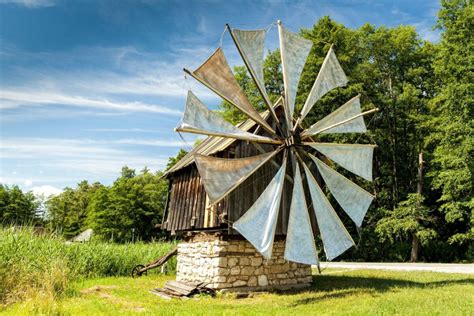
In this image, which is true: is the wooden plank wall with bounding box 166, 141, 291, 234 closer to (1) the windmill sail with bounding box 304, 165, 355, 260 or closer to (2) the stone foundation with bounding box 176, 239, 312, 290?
(2) the stone foundation with bounding box 176, 239, 312, 290

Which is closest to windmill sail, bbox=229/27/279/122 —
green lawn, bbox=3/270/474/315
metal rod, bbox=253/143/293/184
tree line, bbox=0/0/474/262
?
metal rod, bbox=253/143/293/184

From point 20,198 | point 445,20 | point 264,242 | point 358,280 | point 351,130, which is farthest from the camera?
point 20,198

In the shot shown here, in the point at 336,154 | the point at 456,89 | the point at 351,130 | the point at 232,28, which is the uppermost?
the point at 456,89

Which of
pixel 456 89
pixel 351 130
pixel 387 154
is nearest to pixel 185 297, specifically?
pixel 351 130

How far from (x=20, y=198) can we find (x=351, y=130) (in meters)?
59.8

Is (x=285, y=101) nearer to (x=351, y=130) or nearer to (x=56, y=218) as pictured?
(x=351, y=130)

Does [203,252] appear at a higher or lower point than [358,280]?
higher

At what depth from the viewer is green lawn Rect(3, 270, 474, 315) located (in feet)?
27.8

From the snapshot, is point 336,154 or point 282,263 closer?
point 336,154

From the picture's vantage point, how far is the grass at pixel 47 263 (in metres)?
10.2

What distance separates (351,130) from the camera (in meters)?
12.8

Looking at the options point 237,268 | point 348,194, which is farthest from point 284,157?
point 237,268

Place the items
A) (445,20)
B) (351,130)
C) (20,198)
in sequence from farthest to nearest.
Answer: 1. (20,198)
2. (445,20)
3. (351,130)

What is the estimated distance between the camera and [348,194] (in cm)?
1182
